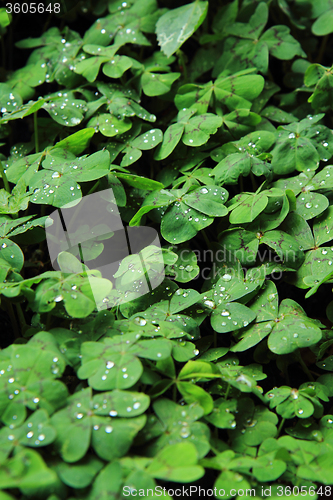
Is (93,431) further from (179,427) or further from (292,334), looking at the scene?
(292,334)

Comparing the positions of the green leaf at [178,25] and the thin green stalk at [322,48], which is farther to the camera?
the thin green stalk at [322,48]

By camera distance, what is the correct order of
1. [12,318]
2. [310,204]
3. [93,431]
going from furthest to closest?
[310,204] → [12,318] → [93,431]

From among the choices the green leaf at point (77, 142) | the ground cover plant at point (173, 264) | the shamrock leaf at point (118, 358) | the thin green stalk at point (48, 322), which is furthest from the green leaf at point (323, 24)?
the thin green stalk at point (48, 322)

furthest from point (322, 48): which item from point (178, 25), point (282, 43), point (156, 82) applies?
point (156, 82)

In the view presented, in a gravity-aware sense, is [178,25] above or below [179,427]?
above

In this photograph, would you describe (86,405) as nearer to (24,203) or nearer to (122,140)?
(24,203)

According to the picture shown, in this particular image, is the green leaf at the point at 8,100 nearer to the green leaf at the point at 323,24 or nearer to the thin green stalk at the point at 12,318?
the thin green stalk at the point at 12,318
